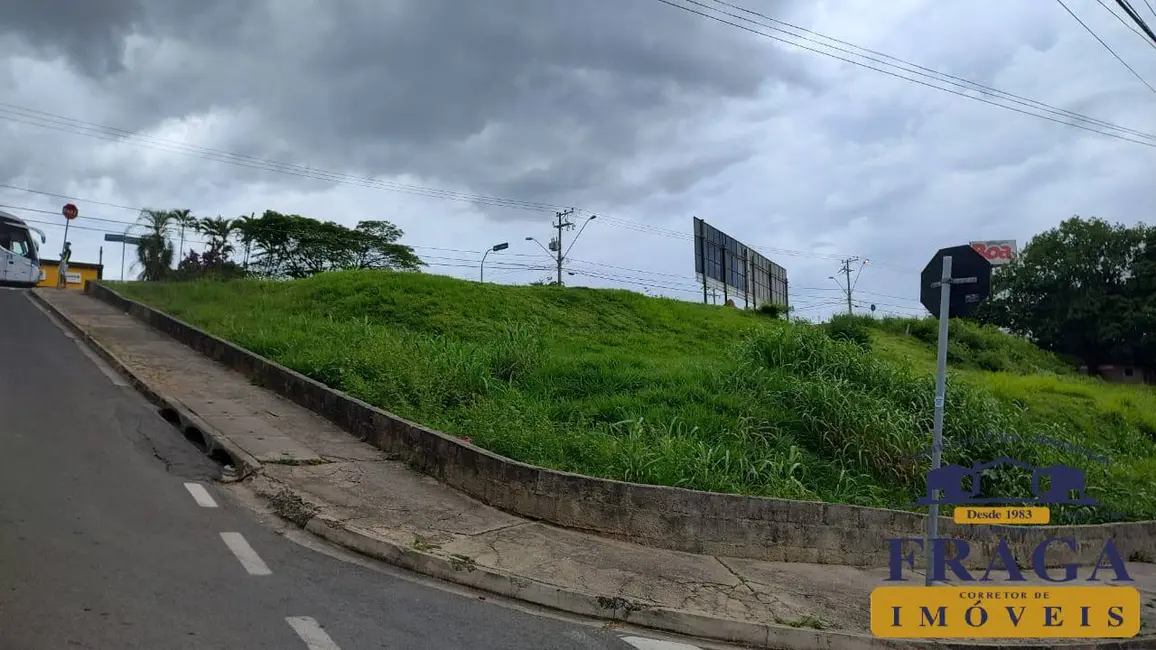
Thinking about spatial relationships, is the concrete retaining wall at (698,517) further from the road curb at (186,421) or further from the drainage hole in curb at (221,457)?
the drainage hole in curb at (221,457)

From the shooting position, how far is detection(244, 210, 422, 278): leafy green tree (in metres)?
49.7

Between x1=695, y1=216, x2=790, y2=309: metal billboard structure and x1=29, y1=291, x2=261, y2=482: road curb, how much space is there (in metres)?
22.9

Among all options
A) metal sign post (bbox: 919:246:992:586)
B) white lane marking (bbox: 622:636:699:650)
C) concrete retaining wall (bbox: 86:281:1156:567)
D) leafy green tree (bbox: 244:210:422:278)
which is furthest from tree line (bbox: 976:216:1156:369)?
white lane marking (bbox: 622:636:699:650)

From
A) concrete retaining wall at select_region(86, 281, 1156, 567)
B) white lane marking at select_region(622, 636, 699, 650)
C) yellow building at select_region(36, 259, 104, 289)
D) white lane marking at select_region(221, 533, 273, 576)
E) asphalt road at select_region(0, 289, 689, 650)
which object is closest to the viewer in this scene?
asphalt road at select_region(0, 289, 689, 650)

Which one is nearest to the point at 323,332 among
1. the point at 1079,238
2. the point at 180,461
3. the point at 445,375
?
the point at 445,375

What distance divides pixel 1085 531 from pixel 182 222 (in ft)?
155

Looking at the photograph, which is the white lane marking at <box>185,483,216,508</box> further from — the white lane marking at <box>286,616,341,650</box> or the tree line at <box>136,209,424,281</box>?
the tree line at <box>136,209,424,281</box>

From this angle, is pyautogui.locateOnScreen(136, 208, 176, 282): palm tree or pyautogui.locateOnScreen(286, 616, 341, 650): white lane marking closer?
pyautogui.locateOnScreen(286, 616, 341, 650): white lane marking

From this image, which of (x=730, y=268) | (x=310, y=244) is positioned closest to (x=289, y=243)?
(x=310, y=244)

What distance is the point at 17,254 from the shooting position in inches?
1183

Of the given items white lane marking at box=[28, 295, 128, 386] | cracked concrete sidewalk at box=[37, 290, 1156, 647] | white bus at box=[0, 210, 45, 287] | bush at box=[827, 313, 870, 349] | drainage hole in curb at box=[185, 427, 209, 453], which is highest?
white bus at box=[0, 210, 45, 287]

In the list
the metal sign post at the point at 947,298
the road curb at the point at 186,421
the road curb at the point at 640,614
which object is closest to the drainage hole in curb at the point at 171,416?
the road curb at the point at 186,421

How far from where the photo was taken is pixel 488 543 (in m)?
6.68

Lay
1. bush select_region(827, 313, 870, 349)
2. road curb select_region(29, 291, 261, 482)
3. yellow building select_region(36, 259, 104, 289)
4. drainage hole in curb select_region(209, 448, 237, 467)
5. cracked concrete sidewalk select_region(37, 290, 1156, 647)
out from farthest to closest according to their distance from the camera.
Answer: yellow building select_region(36, 259, 104, 289) < bush select_region(827, 313, 870, 349) < drainage hole in curb select_region(209, 448, 237, 467) < road curb select_region(29, 291, 261, 482) < cracked concrete sidewalk select_region(37, 290, 1156, 647)
